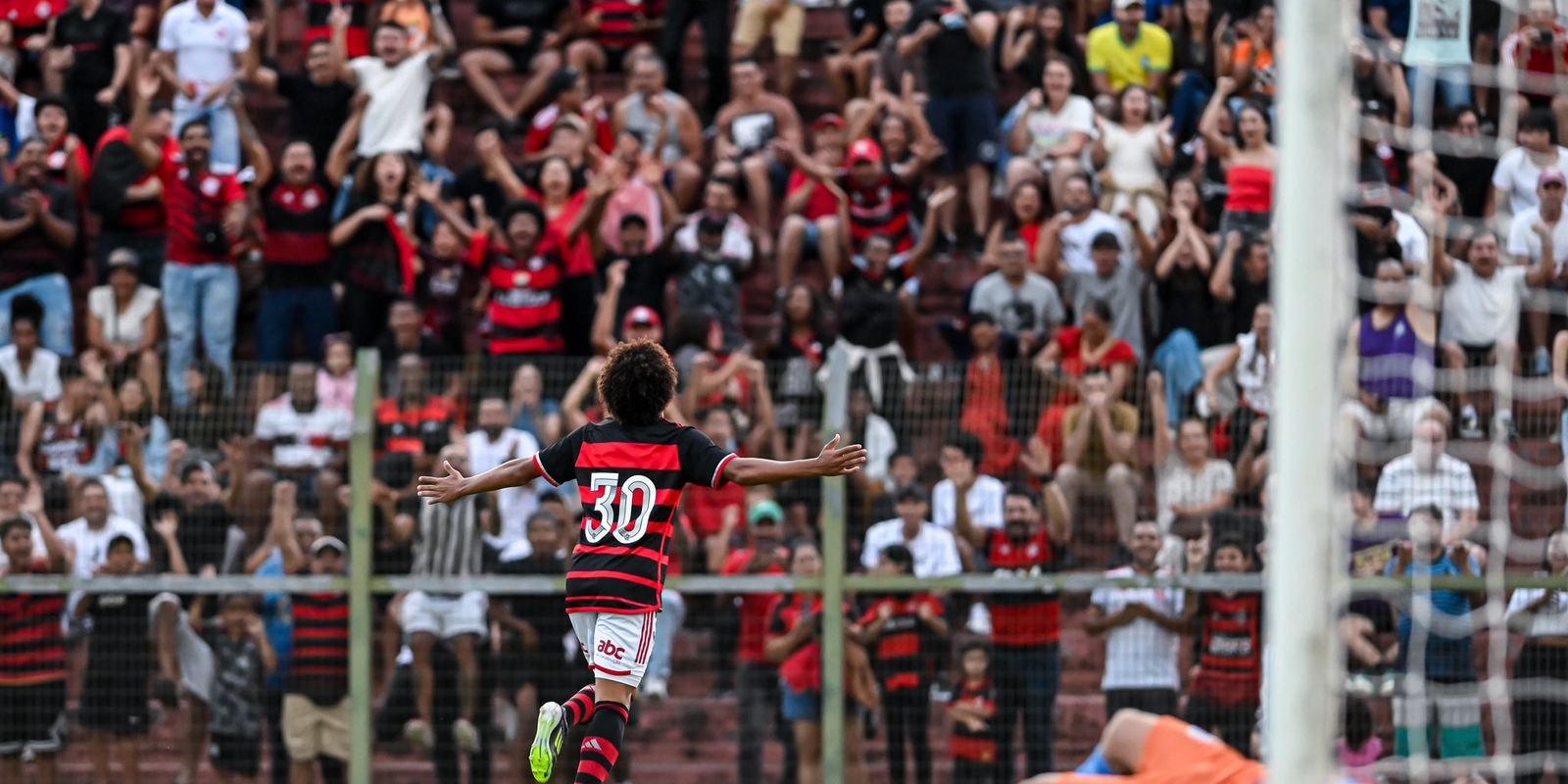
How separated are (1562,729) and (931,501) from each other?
3459 mm

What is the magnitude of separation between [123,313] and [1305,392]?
34.5ft

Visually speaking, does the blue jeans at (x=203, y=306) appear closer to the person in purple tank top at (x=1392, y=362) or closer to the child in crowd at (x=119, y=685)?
the child in crowd at (x=119, y=685)

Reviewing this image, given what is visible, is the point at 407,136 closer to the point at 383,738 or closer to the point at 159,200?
the point at 159,200

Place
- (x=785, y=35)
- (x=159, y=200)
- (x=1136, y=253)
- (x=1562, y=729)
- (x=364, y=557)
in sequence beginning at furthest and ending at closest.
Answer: (x=785, y=35)
(x=159, y=200)
(x=1136, y=253)
(x=364, y=557)
(x=1562, y=729)

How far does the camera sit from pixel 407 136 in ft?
50.0

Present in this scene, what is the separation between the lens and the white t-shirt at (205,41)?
15750 millimetres

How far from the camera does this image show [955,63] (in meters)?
15.4

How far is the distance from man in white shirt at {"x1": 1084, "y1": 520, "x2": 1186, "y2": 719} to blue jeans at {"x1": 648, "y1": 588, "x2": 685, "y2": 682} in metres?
2.28

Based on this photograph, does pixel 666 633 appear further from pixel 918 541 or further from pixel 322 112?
pixel 322 112

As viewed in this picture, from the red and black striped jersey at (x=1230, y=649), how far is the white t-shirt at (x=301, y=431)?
194 inches

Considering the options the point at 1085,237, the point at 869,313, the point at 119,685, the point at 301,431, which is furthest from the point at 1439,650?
the point at 119,685

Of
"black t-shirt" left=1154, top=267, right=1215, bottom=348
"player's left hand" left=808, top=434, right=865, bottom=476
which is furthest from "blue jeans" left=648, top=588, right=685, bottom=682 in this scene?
"player's left hand" left=808, top=434, right=865, bottom=476

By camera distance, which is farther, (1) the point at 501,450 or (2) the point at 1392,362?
(1) the point at 501,450

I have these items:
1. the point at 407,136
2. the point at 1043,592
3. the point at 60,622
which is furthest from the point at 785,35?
the point at 60,622
